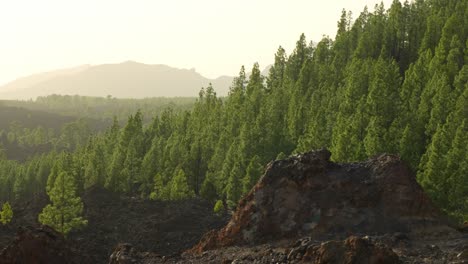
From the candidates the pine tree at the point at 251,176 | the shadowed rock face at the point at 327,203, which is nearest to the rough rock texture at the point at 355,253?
the shadowed rock face at the point at 327,203

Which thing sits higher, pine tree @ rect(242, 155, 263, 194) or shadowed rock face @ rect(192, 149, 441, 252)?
shadowed rock face @ rect(192, 149, 441, 252)

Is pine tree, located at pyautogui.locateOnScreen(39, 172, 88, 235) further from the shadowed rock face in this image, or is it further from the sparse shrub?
the shadowed rock face

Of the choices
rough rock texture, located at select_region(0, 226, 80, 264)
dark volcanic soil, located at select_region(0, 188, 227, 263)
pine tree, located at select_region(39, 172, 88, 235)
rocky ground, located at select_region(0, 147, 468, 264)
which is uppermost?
rocky ground, located at select_region(0, 147, 468, 264)

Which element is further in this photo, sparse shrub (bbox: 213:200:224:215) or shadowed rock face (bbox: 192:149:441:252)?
sparse shrub (bbox: 213:200:224:215)

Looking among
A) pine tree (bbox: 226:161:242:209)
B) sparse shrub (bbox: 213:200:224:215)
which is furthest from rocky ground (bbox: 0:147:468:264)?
pine tree (bbox: 226:161:242:209)

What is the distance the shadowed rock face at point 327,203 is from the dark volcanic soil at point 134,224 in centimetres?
2051

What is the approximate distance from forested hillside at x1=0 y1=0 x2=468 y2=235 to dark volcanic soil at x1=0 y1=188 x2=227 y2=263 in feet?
14.8

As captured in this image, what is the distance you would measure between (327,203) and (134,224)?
3949 cm

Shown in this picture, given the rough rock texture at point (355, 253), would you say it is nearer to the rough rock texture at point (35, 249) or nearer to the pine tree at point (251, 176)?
the rough rock texture at point (35, 249)

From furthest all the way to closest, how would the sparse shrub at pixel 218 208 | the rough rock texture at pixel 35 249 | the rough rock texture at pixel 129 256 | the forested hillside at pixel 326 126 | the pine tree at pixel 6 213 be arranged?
the sparse shrub at pixel 218 208, the pine tree at pixel 6 213, the forested hillside at pixel 326 126, the rough rock texture at pixel 35 249, the rough rock texture at pixel 129 256

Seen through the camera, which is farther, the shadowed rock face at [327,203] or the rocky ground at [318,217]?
the shadowed rock face at [327,203]

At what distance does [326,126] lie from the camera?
75438 mm

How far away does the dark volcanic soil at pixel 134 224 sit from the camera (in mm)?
56656

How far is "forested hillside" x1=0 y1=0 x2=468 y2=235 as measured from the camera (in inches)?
2213
